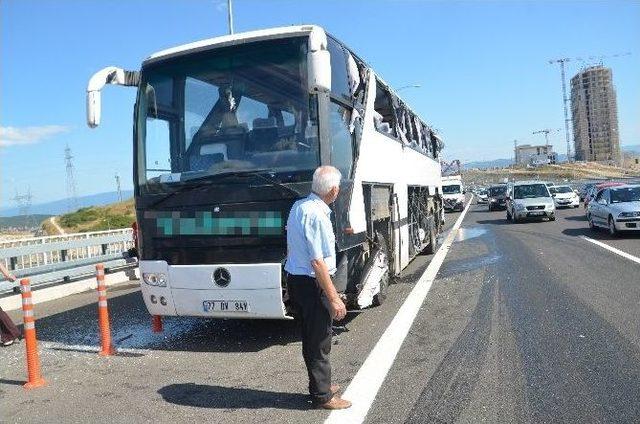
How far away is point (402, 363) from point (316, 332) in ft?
4.72

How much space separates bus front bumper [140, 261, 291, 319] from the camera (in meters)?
6.04

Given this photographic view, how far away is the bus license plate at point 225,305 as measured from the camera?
20.1ft

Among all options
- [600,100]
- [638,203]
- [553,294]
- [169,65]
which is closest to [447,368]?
[553,294]

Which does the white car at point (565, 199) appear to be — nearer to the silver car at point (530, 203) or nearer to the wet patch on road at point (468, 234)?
the silver car at point (530, 203)

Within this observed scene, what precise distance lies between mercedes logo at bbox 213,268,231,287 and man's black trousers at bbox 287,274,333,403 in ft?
5.84

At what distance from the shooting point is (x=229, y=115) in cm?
648

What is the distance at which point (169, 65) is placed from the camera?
22.2 feet

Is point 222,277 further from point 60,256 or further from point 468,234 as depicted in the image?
point 468,234

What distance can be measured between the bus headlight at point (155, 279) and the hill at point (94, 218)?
4995 centimetres

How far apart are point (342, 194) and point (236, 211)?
117 centimetres

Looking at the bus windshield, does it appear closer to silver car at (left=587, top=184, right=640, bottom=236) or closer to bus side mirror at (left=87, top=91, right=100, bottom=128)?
bus side mirror at (left=87, top=91, right=100, bottom=128)

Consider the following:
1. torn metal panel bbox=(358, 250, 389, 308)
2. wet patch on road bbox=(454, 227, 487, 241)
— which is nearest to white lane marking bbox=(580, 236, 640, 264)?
wet patch on road bbox=(454, 227, 487, 241)

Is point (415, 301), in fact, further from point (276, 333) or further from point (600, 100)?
point (600, 100)

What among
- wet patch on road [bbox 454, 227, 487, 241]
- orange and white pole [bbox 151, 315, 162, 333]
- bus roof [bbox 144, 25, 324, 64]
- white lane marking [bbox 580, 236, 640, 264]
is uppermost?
bus roof [bbox 144, 25, 324, 64]
